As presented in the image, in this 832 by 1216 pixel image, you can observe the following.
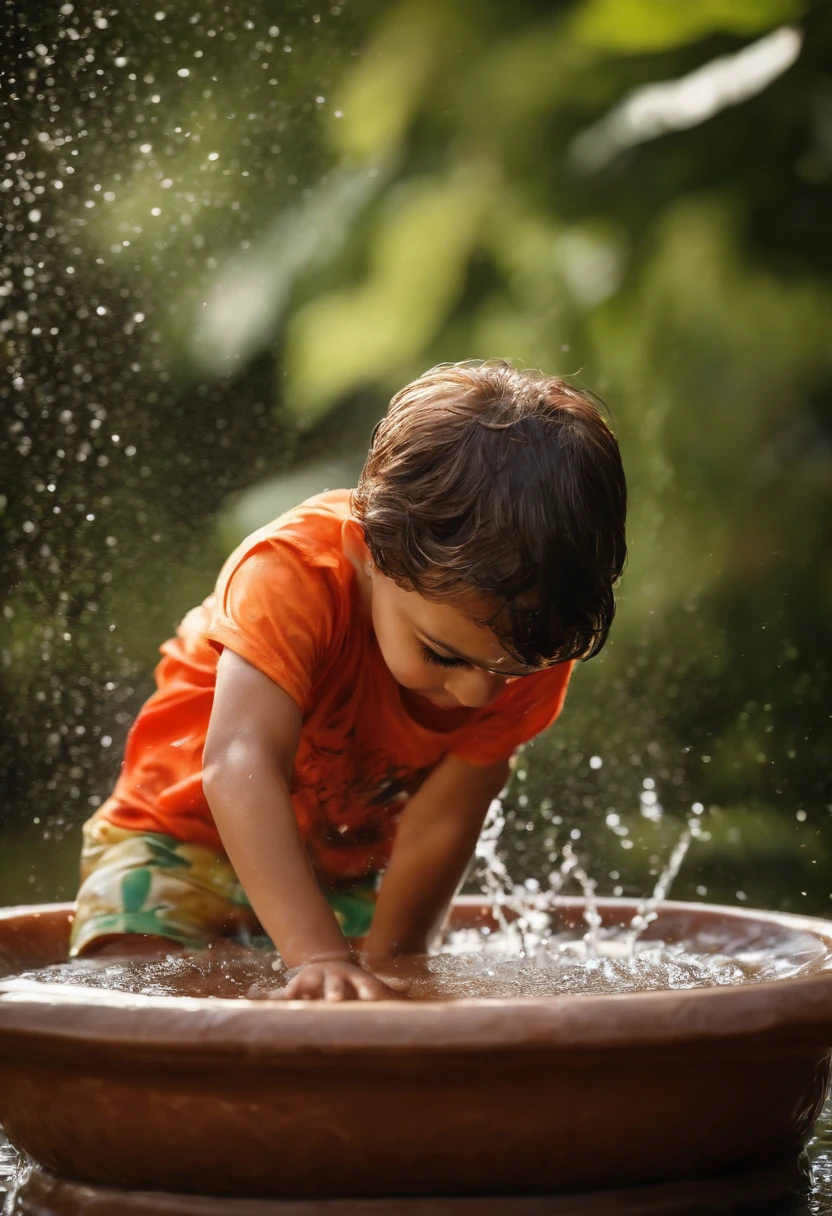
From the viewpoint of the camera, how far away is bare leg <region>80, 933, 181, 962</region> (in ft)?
4.78

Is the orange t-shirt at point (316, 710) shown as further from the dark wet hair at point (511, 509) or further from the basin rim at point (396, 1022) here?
the basin rim at point (396, 1022)

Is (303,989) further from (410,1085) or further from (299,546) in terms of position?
(299,546)

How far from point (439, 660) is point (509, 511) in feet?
0.54

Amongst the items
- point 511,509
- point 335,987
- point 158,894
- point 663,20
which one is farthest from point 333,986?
point 663,20

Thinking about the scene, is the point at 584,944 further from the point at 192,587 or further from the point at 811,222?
the point at 192,587

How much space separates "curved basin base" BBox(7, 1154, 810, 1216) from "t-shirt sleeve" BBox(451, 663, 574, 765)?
553mm

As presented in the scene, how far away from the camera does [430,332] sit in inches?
82.7

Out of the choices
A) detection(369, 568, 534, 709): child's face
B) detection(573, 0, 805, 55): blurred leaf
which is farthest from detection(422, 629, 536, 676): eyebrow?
detection(573, 0, 805, 55): blurred leaf

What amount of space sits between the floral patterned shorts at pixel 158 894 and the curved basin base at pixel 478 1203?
416 mm

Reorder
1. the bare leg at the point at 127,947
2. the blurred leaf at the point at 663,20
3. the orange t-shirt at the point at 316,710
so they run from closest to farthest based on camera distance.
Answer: the orange t-shirt at the point at 316,710 < the bare leg at the point at 127,947 < the blurred leaf at the point at 663,20

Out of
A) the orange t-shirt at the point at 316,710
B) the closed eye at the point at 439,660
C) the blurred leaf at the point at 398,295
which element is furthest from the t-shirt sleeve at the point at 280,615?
the blurred leaf at the point at 398,295

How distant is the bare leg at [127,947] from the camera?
1457 millimetres

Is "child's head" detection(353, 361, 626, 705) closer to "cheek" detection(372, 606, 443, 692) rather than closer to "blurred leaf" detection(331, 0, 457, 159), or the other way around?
"cheek" detection(372, 606, 443, 692)

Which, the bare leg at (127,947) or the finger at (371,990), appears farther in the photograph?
the bare leg at (127,947)
